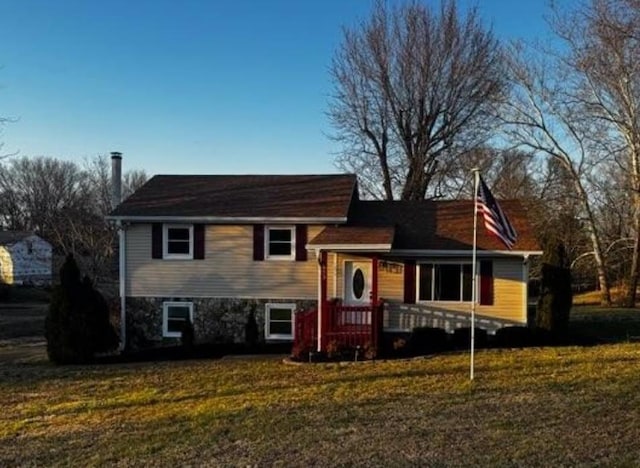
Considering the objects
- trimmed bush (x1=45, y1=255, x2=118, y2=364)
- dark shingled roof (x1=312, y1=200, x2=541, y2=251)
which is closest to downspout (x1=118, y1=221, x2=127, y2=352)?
trimmed bush (x1=45, y1=255, x2=118, y2=364)

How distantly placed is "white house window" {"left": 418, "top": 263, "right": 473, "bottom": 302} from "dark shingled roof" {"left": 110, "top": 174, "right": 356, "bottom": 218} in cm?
282

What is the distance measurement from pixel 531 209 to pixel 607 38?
19714 mm

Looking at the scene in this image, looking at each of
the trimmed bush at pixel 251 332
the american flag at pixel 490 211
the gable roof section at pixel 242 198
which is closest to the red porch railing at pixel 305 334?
the trimmed bush at pixel 251 332

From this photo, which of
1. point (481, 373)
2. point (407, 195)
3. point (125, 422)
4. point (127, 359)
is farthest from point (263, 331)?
point (407, 195)

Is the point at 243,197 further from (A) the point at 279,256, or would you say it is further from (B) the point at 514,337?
(B) the point at 514,337

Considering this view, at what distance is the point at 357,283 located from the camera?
16.9 meters

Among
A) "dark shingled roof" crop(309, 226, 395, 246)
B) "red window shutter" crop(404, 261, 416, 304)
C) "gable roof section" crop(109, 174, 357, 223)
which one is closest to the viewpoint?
"dark shingled roof" crop(309, 226, 395, 246)

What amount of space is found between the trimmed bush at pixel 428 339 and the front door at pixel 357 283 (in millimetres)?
1956

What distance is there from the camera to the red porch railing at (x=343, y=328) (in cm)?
1439

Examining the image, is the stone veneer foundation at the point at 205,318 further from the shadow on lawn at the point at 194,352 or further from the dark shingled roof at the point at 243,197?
the dark shingled roof at the point at 243,197

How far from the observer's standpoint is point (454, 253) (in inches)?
629

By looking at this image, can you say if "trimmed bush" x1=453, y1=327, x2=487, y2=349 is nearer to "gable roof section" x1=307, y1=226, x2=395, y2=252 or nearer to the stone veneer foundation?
"gable roof section" x1=307, y1=226, x2=395, y2=252

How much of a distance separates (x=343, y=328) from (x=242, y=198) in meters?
5.97

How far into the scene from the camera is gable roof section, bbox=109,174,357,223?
17312 mm
